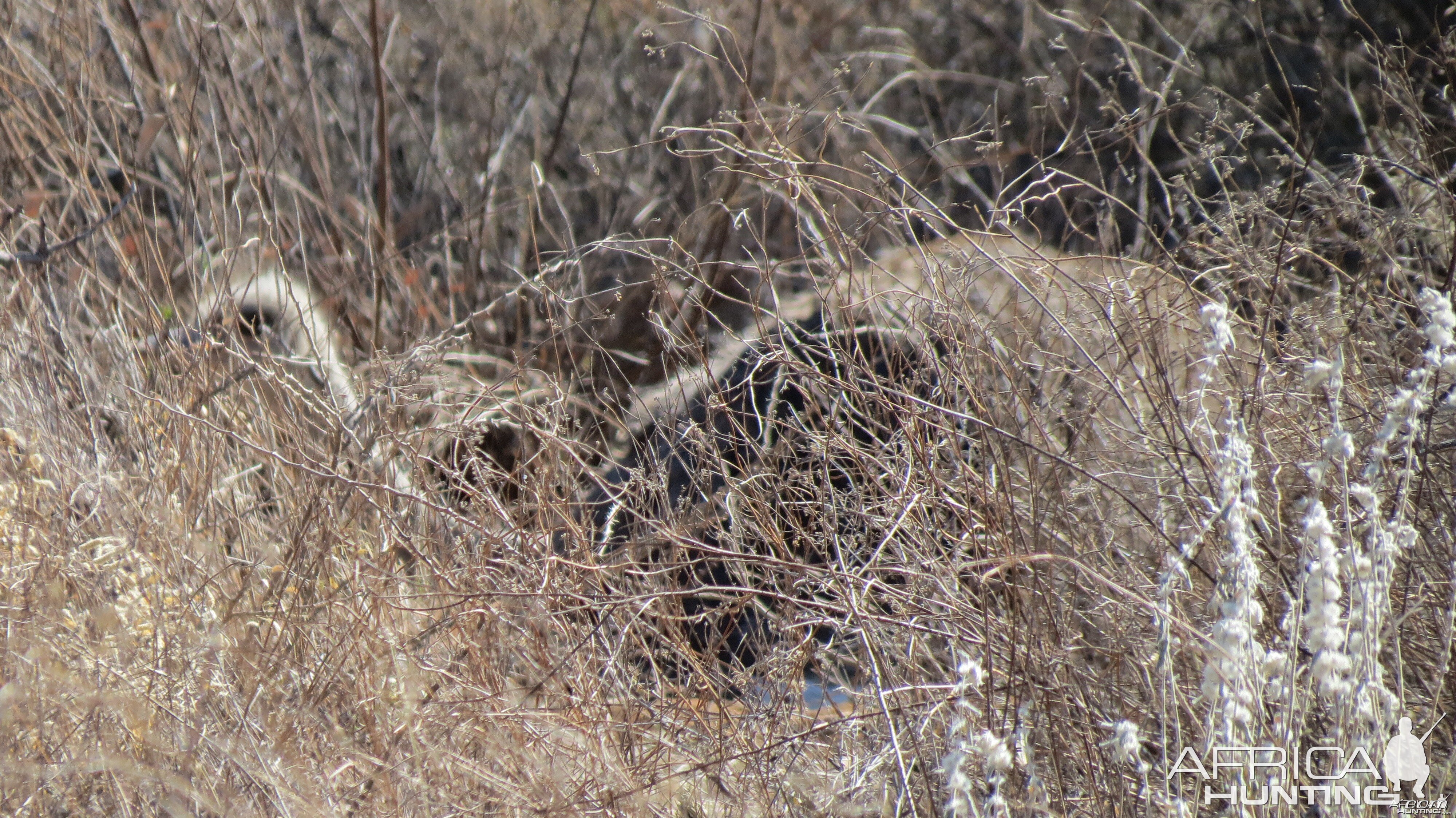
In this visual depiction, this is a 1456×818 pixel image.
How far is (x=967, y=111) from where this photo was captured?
25.1 feet

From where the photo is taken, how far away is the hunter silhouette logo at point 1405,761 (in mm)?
1854

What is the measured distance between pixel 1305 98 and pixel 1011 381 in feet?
17.8

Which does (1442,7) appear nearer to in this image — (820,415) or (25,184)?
(820,415)

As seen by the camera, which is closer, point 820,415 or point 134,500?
point 820,415

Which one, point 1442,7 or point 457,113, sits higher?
point 1442,7

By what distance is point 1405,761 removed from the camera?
6.22 ft

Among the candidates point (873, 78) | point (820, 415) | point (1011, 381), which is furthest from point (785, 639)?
point (873, 78)

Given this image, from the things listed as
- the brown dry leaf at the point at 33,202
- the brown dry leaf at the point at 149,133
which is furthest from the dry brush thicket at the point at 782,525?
the brown dry leaf at the point at 149,133

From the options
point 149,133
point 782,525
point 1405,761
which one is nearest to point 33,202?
point 149,133

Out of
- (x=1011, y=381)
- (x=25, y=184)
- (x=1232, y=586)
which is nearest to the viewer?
(x=1232, y=586)

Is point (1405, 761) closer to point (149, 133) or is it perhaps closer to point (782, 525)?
point (782, 525)

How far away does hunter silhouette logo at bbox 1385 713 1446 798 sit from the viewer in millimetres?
1854

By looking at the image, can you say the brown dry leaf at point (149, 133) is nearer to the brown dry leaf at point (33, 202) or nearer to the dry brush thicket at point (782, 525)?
the dry brush thicket at point (782, 525)

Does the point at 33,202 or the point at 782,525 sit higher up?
the point at 33,202
